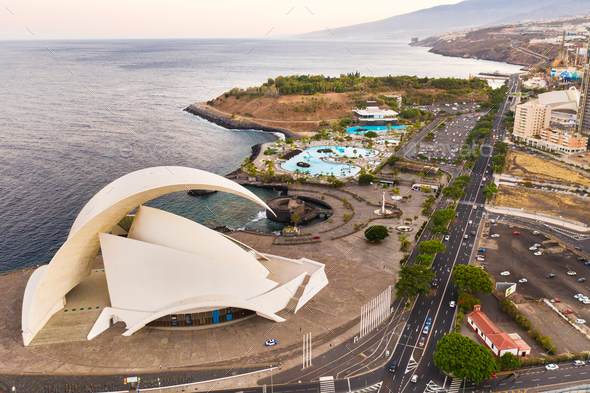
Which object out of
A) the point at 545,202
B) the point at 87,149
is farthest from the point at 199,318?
the point at 87,149

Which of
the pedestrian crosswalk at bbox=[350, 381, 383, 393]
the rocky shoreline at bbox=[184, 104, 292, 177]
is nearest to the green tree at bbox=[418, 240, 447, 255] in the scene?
the pedestrian crosswalk at bbox=[350, 381, 383, 393]

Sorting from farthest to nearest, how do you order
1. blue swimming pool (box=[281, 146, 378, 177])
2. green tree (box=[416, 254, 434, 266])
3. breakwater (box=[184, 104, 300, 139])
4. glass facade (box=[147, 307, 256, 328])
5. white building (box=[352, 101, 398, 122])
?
white building (box=[352, 101, 398, 122])
breakwater (box=[184, 104, 300, 139])
blue swimming pool (box=[281, 146, 378, 177])
green tree (box=[416, 254, 434, 266])
glass facade (box=[147, 307, 256, 328])

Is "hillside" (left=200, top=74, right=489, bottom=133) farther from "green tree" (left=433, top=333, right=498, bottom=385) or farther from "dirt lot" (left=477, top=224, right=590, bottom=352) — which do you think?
"green tree" (left=433, top=333, right=498, bottom=385)

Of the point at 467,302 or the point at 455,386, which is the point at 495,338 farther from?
the point at 455,386

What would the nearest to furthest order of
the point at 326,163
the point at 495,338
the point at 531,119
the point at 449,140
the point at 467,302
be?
the point at 495,338 → the point at 467,302 → the point at 326,163 → the point at 531,119 → the point at 449,140

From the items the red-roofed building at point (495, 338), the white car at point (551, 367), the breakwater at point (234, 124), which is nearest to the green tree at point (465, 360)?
the red-roofed building at point (495, 338)

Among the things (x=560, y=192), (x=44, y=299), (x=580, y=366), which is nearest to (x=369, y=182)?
(x=560, y=192)
